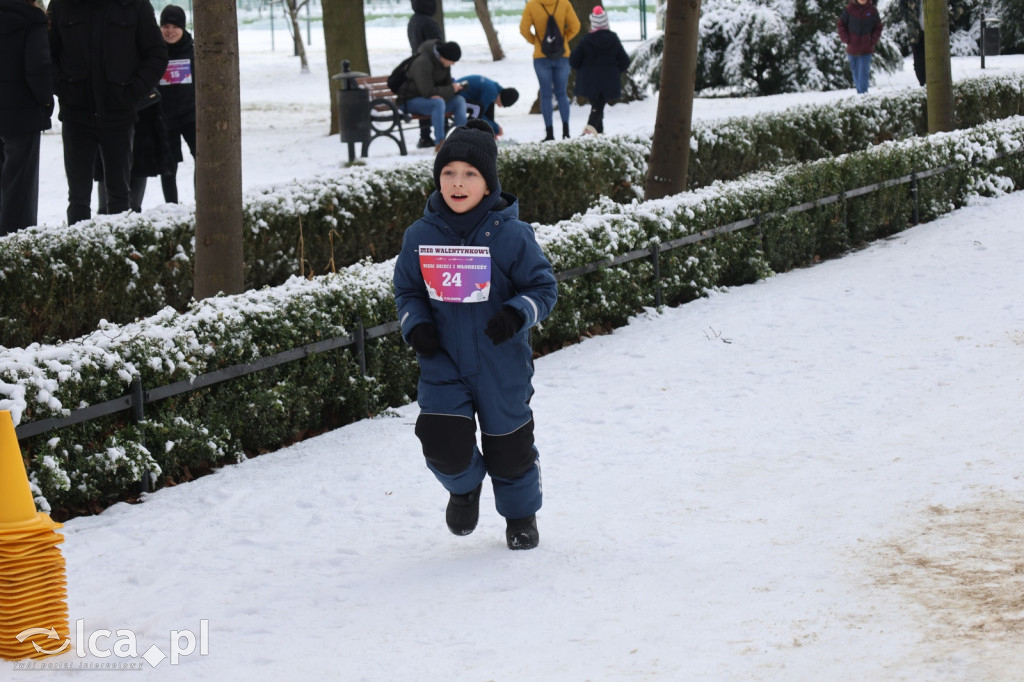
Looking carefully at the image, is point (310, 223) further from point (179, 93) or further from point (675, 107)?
point (675, 107)

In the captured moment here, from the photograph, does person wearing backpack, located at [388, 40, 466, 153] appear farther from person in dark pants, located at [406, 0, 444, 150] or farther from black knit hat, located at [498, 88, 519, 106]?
black knit hat, located at [498, 88, 519, 106]

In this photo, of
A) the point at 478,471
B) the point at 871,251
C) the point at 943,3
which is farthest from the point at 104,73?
the point at 943,3

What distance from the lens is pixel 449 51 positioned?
15.0 meters

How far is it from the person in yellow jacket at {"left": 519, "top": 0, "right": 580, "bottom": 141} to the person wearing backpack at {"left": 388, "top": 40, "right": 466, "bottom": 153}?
41.1 inches

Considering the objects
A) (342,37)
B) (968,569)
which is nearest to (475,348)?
(968,569)

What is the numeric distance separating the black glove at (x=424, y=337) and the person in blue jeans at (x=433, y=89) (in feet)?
35.2

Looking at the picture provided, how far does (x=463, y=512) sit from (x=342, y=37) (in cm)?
1421

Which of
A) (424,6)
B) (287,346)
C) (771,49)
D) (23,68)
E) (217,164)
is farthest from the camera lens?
(771,49)

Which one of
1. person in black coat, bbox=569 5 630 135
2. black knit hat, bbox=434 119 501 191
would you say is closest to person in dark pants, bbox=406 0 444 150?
person in black coat, bbox=569 5 630 135

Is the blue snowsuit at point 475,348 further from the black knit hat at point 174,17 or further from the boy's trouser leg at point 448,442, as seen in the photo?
the black knit hat at point 174,17

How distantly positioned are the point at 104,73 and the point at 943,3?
965 cm

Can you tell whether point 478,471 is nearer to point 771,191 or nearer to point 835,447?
point 835,447

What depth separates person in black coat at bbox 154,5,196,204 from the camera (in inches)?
426

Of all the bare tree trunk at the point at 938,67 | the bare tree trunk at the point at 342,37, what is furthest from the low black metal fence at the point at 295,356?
the bare tree trunk at the point at 342,37
